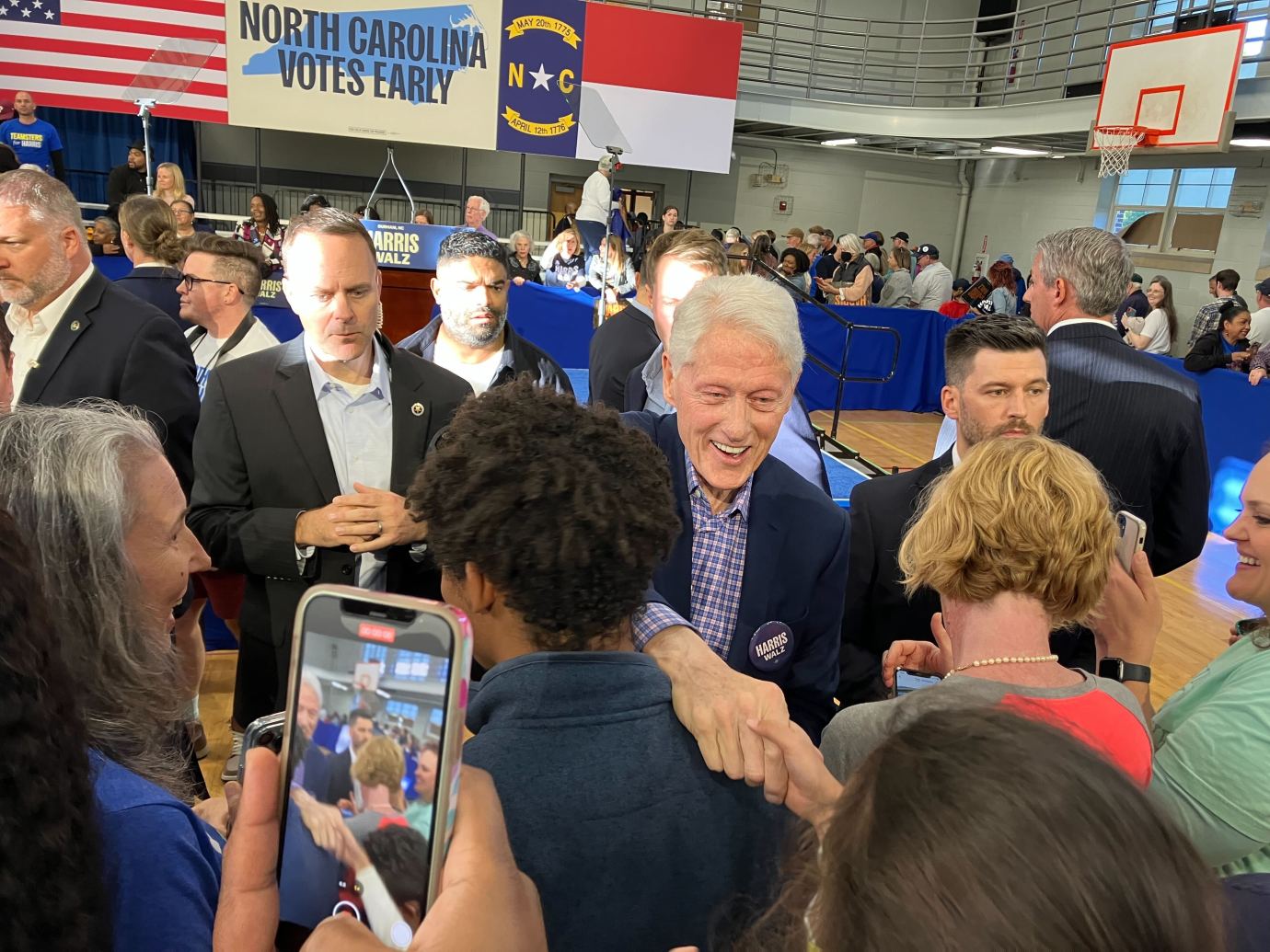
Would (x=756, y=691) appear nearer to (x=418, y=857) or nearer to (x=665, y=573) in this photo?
(x=418, y=857)

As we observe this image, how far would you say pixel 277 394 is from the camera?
6.80 ft

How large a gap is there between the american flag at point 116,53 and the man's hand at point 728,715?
12287 millimetres

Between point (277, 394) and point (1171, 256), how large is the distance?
47.1 ft

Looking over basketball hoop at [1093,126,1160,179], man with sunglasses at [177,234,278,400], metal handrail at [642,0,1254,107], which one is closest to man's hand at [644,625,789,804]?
man with sunglasses at [177,234,278,400]

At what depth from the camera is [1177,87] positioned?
9758 millimetres

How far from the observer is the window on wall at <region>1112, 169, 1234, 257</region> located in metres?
12.2

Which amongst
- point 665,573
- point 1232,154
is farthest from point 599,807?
point 1232,154

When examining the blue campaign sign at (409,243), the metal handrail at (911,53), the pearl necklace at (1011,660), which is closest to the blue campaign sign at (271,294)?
the blue campaign sign at (409,243)

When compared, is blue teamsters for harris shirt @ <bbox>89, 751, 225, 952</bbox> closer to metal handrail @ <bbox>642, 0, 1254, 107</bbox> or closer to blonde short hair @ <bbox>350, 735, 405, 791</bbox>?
blonde short hair @ <bbox>350, 735, 405, 791</bbox>


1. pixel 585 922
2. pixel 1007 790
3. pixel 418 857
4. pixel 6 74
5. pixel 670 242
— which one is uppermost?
pixel 6 74

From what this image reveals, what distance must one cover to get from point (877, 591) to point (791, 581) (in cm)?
60

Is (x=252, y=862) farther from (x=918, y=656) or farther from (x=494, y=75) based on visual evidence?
(x=494, y=75)

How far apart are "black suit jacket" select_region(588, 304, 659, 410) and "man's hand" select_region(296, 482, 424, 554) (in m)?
1.52

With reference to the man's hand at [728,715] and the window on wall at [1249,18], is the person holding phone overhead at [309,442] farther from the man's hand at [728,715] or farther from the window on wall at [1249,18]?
the window on wall at [1249,18]
